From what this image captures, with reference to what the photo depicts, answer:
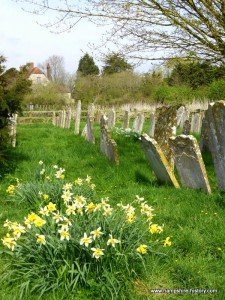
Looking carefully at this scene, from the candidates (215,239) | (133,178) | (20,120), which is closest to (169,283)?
(215,239)

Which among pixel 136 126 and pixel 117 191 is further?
pixel 136 126

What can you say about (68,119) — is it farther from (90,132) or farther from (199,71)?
(199,71)

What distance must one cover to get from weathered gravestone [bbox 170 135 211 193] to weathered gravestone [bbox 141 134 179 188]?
169mm

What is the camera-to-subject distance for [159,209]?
4711mm

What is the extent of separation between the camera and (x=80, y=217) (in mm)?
3258

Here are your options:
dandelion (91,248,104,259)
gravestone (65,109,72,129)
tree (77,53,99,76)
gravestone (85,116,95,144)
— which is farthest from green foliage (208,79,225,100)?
tree (77,53,99,76)

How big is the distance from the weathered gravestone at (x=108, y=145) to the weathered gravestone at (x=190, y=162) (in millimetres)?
1702

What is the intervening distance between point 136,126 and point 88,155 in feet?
23.4

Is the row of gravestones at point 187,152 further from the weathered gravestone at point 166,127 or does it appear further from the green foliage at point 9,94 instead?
the green foliage at point 9,94

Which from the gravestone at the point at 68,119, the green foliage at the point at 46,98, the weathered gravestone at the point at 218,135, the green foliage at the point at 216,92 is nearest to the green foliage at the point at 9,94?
the weathered gravestone at the point at 218,135

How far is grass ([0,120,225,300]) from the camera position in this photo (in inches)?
116

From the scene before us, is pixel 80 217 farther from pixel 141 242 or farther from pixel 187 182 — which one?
pixel 187 182

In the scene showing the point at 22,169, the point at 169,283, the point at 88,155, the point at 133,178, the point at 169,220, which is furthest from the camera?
the point at 88,155

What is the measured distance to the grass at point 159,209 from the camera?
295cm
